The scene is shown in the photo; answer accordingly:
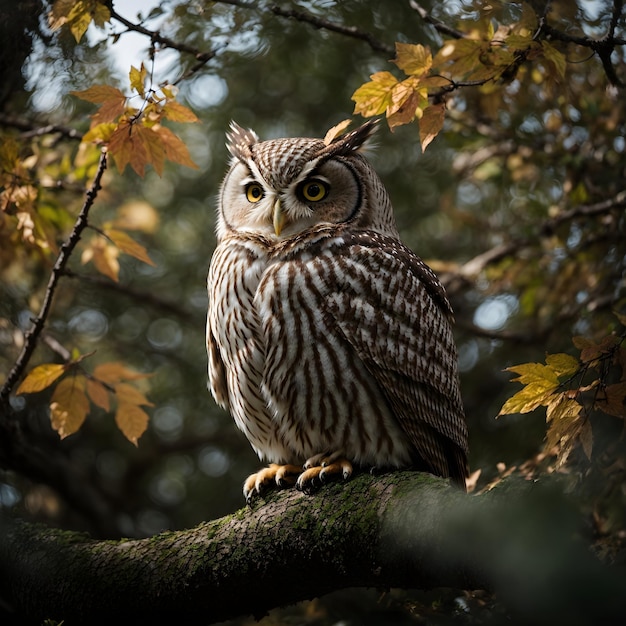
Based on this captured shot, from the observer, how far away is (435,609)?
10.6 feet

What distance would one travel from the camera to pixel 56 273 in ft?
11.3

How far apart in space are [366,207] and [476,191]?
3.77 meters

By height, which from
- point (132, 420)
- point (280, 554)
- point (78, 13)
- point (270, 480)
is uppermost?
point (78, 13)

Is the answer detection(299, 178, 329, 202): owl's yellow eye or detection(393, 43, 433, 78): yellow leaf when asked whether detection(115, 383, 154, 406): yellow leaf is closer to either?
detection(299, 178, 329, 202): owl's yellow eye

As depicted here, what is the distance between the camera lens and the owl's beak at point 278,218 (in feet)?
11.8

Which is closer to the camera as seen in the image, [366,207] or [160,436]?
[366,207]

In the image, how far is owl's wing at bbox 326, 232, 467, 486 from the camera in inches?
133

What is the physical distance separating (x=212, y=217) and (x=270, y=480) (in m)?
4.04

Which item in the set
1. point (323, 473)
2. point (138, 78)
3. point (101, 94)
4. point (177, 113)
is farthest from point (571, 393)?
point (101, 94)

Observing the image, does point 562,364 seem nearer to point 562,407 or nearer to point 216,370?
point 562,407

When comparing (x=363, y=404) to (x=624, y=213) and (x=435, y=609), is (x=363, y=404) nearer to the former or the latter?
(x=435, y=609)

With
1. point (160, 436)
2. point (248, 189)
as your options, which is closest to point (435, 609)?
point (248, 189)

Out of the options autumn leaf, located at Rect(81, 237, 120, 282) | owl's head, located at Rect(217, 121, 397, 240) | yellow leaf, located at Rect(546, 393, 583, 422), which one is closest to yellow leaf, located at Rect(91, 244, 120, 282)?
autumn leaf, located at Rect(81, 237, 120, 282)

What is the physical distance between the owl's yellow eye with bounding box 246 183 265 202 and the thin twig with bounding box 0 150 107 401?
2.70 ft
